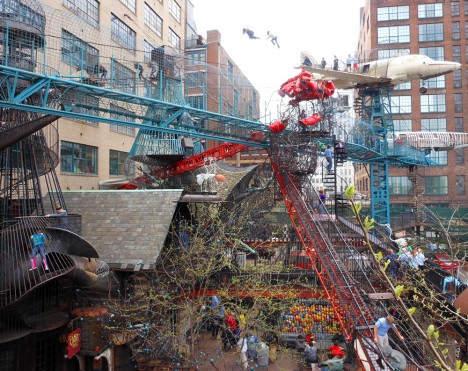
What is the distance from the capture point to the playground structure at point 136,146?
994cm

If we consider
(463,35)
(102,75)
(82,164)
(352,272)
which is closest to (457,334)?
(352,272)

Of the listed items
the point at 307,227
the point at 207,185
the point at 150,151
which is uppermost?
the point at 150,151

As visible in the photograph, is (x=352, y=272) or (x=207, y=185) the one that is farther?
(x=207, y=185)

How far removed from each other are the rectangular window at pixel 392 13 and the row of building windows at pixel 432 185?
21.7 metres

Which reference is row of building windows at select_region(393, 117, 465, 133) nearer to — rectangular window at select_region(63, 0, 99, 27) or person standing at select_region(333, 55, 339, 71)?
person standing at select_region(333, 55, 339, 71)

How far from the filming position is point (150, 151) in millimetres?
Answer: 19312

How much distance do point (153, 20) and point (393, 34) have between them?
35.5 metres

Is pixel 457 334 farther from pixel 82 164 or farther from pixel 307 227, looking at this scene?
pixel 82 164

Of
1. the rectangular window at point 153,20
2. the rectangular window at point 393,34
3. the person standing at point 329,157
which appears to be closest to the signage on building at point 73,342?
the person standing at point 329,157

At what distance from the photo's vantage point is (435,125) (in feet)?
170

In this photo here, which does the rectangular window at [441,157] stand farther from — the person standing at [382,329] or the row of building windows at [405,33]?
the person standing at [382,329]

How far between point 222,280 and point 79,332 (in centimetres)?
513

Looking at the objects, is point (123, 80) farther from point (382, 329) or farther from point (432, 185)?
point (432, 185)

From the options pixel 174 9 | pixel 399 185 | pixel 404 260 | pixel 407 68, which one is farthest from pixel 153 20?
pixel 399 185
